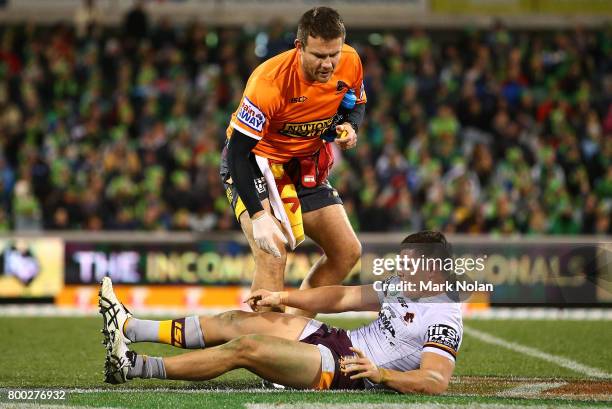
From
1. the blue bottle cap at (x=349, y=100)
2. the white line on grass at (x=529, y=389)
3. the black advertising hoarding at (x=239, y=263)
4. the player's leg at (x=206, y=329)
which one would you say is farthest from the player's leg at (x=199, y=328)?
the black advertising hoarding at (x=239, y=263)

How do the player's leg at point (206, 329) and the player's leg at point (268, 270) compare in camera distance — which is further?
the player's leg at point (268, 270)

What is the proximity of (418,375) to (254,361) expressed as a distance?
911 mm

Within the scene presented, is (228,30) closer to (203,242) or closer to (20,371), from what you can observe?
(203,242)

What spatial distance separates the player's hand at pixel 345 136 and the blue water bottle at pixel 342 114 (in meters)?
0.31

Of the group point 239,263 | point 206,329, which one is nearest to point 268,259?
point 206,329

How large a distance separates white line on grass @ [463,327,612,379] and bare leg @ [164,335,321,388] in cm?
233

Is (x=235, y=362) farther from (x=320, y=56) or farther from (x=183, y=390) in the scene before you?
(x=320, y=56)

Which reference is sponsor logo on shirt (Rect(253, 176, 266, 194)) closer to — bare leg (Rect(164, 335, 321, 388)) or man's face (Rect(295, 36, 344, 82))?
man's face (Rect(295, 36, 344, 82))

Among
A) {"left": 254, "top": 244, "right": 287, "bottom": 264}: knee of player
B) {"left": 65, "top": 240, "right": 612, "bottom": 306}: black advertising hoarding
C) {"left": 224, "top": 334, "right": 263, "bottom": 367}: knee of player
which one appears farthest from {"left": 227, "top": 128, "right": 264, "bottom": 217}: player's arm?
{"left": 65, "top": 240, "right": 612, "bottom": 306}: black advertising hoarding

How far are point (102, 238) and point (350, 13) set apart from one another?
811cm

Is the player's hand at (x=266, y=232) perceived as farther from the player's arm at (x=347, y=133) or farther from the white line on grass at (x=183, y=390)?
the white line on grass at (x=183, y=390)

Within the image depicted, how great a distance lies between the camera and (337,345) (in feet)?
20.2

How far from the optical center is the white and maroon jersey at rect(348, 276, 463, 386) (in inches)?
233

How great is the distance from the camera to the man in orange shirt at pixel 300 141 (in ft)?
21.3
